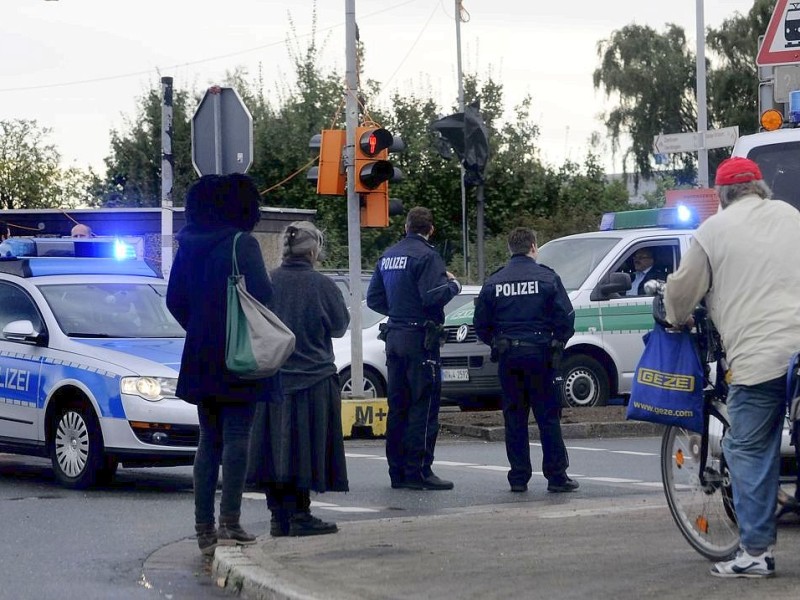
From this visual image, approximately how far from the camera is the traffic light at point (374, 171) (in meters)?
15.2

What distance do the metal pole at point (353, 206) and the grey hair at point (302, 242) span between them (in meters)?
6.38

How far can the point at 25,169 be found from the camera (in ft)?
154

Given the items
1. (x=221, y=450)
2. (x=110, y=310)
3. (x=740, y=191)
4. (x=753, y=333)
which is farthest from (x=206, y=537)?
(x=110, y=310)

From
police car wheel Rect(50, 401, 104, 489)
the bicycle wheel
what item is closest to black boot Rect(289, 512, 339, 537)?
the bicycle wheel

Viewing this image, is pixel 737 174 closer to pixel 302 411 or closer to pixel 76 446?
pixel 302 411

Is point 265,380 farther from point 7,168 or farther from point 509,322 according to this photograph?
point 7,168

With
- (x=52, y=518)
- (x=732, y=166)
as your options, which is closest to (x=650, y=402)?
(x=732, y=166)

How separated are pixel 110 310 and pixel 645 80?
42.8 m

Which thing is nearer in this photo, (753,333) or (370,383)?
(753,333)

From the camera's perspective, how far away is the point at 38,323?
12180 millimetres

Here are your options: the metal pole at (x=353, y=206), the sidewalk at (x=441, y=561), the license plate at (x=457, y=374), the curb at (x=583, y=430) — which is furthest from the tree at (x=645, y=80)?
the sidewalk at (x=441, y=561)

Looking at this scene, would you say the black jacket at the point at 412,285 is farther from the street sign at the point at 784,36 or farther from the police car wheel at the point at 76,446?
the street sign at the point at 784,36

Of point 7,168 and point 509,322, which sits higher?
point 7,168

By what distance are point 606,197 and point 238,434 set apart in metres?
31.9
